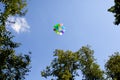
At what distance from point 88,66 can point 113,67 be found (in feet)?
17.8

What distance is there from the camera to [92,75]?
165 feet

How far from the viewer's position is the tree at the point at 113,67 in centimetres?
4807

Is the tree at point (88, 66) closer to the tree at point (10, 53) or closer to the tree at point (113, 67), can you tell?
the tree at point (113, 67)

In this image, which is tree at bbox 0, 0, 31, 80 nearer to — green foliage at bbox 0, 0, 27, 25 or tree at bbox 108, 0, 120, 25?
green foliage at bbox 0, 0, 27, 25

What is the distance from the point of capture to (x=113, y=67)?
4862 centimetres

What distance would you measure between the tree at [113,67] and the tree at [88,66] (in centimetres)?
163

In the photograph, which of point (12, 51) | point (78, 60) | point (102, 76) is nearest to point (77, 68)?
point (78, 60)

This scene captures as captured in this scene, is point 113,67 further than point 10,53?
Yes

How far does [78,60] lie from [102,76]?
18.8 feet

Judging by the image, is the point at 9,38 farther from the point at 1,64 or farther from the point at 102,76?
the point at 102,76

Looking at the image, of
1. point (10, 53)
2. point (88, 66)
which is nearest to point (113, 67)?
point (88, 66)

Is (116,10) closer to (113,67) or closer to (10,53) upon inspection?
(10,53)

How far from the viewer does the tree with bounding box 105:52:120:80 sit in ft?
158

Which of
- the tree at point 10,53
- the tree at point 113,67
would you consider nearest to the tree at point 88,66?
the tree at point 113,67
